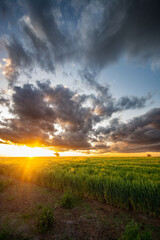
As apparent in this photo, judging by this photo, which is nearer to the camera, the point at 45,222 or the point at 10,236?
the point at 10,236

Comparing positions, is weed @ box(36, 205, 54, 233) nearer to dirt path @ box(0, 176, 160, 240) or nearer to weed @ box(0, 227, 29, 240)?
dirt path @ box(0, 176, 160, 240)

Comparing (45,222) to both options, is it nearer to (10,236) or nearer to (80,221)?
(10,236)

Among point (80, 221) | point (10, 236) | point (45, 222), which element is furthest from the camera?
point (80, 221)

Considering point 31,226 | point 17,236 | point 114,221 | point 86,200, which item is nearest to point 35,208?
point 31,226

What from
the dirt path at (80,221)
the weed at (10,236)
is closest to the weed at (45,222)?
the dirt path at (80,221)

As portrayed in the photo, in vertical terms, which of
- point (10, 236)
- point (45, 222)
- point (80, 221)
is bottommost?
point (10, 236)

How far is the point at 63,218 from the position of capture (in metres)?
5.85

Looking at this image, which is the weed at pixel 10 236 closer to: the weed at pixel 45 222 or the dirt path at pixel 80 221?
the dirt path at pixel 80 221

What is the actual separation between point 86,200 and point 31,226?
374 centimetres

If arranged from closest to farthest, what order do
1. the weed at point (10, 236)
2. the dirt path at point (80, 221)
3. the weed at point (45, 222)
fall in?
1. the weed at point (10, 236)
2. the dirt path at point (80, 221)
3. the weed at point (45, 222)

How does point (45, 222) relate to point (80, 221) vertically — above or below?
above

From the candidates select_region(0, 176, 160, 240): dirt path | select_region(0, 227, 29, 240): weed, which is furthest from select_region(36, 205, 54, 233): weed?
select_region(0, 227, 29, 240): weed

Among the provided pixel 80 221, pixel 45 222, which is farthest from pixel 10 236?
pixel 80 221

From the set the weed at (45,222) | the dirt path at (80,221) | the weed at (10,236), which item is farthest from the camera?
the weed at (45,222)
